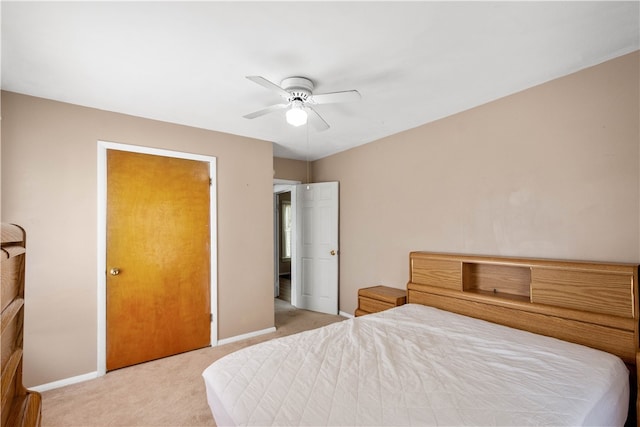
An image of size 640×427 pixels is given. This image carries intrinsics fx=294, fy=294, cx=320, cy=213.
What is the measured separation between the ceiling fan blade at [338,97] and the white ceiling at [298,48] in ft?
0.68

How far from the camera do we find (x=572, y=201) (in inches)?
86.6

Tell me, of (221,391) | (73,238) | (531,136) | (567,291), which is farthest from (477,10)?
(73,238)

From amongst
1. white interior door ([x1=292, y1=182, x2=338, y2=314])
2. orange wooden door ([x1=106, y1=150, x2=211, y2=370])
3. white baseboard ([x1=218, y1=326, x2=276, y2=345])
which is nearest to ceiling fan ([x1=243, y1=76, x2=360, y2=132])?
orange wooden door ([x1=106, y1=150, x2=211, y2=370])

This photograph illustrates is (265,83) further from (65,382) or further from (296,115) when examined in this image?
(65,382)

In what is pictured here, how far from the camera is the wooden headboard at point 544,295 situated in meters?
1.84

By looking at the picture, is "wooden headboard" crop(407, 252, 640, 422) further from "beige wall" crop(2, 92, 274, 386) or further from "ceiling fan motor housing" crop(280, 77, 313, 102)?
"beige wall" crop(2, 92, 274, 386)

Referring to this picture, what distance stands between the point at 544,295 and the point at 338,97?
6.85 feet

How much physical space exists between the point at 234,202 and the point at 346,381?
2.59 meters

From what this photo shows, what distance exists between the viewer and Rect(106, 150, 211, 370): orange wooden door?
283cm

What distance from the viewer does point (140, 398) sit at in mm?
2359

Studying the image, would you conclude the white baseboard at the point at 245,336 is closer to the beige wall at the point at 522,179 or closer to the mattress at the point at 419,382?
the beige wall at the point at 522,179

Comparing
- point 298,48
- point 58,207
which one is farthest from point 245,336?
point 298,48

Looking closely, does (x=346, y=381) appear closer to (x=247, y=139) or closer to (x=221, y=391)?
(x=221, y=391)

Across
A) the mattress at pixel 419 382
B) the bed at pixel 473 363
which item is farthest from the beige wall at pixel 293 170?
the mattress at pixel 419 382
